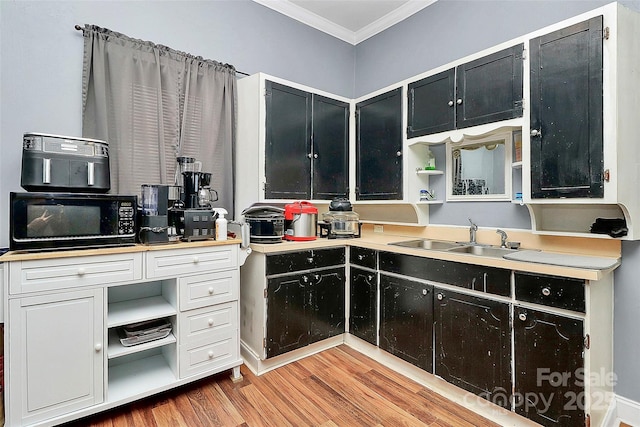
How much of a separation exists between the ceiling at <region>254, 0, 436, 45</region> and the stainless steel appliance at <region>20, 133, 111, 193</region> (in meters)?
2.11

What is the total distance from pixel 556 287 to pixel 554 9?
1.93 meters

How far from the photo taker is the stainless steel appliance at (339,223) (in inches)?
113

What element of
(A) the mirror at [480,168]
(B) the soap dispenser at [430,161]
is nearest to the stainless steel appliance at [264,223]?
(B) the soap dispenser at [430,161]

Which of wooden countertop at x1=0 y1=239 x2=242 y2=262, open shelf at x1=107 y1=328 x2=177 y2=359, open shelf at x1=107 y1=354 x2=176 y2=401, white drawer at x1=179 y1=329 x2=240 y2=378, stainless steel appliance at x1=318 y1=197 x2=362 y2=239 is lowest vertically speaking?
open shelf at x1=107 y1=354 x2=176 y2=401

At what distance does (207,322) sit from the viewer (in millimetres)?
2143

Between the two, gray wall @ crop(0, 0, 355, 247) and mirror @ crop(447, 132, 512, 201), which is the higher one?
gray wall @ crop(0, 0, 355, 247)

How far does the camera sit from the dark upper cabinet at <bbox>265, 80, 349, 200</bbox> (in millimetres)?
2734

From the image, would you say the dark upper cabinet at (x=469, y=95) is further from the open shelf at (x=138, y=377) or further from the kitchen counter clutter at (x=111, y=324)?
the open shelf at (x=138, y=377)

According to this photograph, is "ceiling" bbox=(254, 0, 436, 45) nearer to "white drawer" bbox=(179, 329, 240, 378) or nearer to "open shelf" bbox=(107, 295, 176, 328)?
"open shelf" bbox=(107, 295, 176, 328)

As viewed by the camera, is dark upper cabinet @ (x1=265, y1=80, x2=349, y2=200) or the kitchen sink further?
dark upper cabinet @ (x1=265, y1=80, x2=349, y2=200)

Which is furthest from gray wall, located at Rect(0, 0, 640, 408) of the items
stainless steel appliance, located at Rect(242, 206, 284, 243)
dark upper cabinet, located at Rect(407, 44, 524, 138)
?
stainless steel appliance, located at Rect(242, 206, 284, 243)

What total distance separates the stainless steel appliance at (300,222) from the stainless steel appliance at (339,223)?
18cm

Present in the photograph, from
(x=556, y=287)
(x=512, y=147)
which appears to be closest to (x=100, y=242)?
(x=556, y=287)

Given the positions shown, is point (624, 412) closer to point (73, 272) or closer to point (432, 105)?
point (432, 105)
